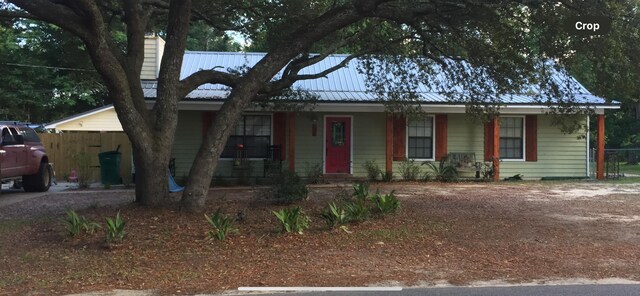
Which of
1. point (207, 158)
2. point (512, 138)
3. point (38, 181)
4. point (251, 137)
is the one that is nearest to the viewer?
point (207, 158)

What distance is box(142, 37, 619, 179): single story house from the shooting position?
58.4 feet

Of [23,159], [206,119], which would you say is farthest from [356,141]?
[23,159]

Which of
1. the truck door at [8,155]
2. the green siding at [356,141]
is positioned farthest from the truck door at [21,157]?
the green siding at [356,141]

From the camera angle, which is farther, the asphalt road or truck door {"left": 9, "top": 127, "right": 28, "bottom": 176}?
truck door {"left": 9, "top": 127, "right": 28, "bottom": 176}

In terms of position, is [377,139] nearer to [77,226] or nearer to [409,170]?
[409,170]

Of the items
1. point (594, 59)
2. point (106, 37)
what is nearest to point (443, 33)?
point (594, 59)

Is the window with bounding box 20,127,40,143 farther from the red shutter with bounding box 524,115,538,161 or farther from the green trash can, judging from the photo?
the red shutter with bounding box 524,115,538,161

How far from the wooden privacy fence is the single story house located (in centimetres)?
220

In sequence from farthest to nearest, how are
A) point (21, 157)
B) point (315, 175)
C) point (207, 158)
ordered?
point (315, 175), point (21, 157), point (207, 158)

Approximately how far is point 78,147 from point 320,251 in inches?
567

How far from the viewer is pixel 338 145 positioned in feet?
60.1

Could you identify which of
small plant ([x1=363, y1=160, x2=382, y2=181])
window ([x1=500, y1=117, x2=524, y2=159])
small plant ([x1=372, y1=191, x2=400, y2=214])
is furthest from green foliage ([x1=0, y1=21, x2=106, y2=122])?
small plant ([x1=372, y1=191, x2=400, y2=214])

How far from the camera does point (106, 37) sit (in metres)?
9.24

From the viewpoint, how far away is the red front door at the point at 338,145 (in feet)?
60.0
